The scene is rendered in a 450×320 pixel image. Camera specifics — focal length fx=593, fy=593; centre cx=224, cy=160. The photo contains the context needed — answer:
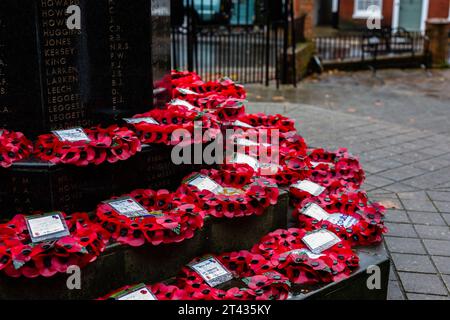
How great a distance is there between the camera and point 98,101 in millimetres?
4277

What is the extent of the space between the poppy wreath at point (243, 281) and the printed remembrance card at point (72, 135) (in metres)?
1.10

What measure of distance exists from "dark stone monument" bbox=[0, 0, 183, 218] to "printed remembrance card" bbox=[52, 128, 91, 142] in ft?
0.27

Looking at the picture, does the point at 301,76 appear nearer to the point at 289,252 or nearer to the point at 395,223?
the point at 395,223

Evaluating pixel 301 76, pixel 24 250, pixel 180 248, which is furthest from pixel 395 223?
pixel 301 76

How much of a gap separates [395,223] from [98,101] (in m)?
2.80

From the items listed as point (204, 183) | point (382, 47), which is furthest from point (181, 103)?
point (382, 47)

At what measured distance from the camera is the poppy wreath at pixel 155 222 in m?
3.54

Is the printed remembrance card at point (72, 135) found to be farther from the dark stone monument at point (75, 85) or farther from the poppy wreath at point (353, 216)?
the poppy wreath at point (353, 216)

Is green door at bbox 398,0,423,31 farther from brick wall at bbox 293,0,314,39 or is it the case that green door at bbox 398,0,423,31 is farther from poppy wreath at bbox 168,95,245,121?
poppy wreath at bbox 168,95,245,121

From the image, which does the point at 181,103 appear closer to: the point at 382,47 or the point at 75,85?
the point at 75,85

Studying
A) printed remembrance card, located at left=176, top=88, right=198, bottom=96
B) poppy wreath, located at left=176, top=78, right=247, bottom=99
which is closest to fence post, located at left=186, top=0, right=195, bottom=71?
poppy wreath, located at left=176, top=78, right=247, bottom=99

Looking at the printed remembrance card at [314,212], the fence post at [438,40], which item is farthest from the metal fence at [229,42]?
the printed remembrance card at [314,212]

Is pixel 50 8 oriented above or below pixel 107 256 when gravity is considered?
above

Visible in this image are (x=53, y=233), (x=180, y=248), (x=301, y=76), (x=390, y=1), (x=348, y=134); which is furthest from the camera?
(x=390, y=1)
